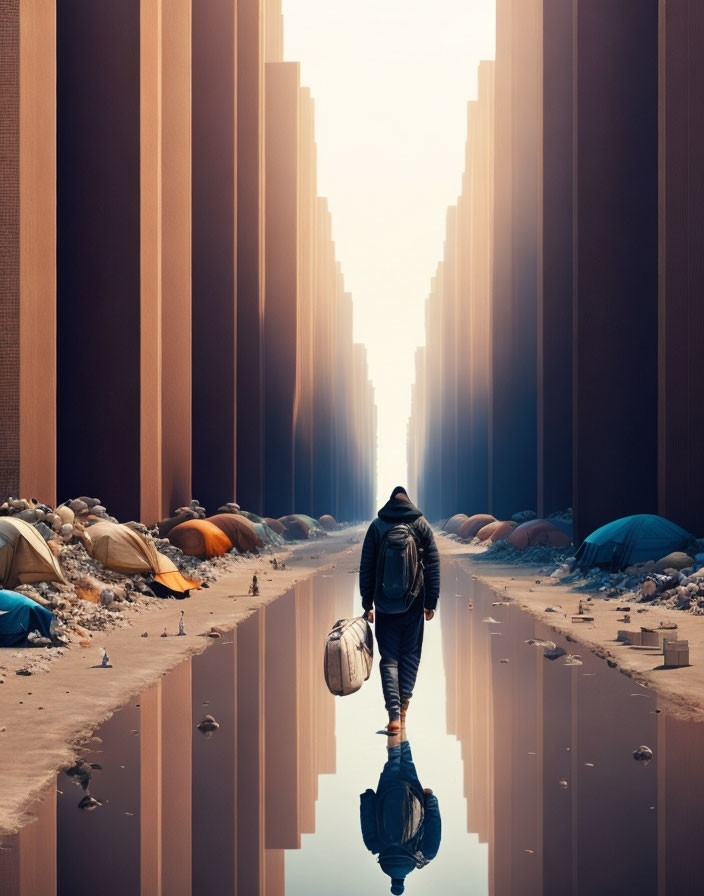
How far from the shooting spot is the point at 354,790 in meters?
6.49

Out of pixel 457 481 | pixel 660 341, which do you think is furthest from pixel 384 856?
pixel 457 481

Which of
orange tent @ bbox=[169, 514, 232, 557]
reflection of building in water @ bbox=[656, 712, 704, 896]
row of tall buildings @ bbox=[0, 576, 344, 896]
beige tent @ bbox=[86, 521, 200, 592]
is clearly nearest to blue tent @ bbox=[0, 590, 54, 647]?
row of tall buildings @ bbox=[0, 576, 344, 896]

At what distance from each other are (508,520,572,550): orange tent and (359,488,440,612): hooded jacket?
72.1 ft

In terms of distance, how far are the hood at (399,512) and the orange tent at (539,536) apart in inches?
869

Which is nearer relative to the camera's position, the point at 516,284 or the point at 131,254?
the point at 131,254

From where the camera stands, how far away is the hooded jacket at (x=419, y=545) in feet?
27.3

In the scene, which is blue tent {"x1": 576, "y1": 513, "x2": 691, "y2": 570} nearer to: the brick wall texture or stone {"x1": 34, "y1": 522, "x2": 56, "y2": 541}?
stone {"x1": 34, "y1": 522, "x2": 56, "y2": 541}

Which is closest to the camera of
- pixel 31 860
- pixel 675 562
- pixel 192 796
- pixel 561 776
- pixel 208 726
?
pixel 31 860

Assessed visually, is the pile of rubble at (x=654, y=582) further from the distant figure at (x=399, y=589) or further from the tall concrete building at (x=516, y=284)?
the tall concrete building at (x=516, y=284)

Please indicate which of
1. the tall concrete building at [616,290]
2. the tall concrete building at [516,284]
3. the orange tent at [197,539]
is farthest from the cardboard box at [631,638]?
the tall concrete building at [516,284]

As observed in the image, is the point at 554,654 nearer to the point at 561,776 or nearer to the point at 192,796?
the point at 561,776

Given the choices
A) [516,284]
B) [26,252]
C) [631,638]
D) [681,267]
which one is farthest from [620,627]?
[516,284]

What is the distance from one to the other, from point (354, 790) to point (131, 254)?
816 inches

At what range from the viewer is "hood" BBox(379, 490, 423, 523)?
27.2 feet
